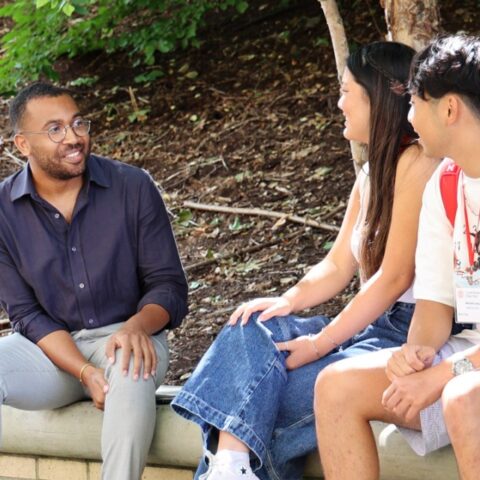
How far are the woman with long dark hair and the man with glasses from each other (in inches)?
24.1

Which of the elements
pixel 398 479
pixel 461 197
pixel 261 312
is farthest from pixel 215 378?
pixel 461 197

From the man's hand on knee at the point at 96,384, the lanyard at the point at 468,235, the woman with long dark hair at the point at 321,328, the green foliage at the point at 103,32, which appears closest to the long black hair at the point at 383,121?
the woman with long dark hair at the point at 321,328

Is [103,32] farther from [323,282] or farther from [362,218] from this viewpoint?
[362,218]

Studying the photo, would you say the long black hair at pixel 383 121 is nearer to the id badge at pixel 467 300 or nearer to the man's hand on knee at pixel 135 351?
the id badge at pixel 467 300

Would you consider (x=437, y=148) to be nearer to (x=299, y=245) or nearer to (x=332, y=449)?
(x=332, y=449)

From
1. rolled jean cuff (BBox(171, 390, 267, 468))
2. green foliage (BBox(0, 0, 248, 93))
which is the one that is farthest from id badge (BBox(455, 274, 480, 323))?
green foliage (BBox(0, 0, 248, 93))

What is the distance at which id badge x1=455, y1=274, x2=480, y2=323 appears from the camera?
3533mm

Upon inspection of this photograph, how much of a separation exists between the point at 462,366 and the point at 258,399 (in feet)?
2.43

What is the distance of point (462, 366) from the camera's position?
3.38m

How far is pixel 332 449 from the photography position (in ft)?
11.5

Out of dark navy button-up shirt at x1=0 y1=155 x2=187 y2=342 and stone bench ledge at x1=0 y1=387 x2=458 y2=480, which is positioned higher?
dark navy button-up shirt at x1=0 y1=155 x2=187 y2=342

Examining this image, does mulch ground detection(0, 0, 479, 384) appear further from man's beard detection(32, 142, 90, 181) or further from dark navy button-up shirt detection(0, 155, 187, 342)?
man's beard detection(32, 142, 90, 181)

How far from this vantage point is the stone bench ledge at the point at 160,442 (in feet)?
12.4

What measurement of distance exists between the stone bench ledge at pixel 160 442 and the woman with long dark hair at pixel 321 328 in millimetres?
255
